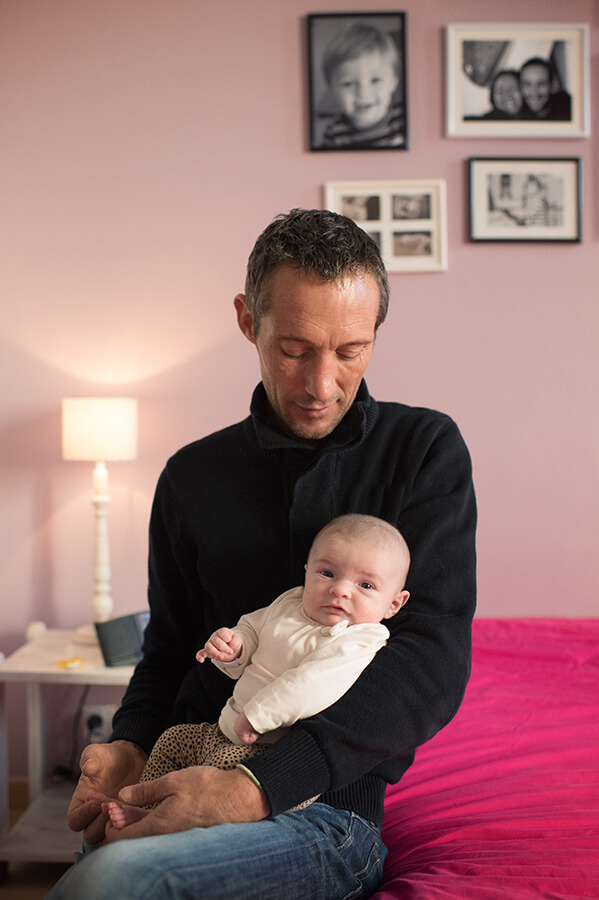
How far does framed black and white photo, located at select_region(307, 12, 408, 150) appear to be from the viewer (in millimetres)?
2768

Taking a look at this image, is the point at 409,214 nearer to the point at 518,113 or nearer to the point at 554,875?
the point at 518,113

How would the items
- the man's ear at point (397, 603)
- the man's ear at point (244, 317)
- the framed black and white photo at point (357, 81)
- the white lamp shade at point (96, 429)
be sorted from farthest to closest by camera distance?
the framed black and white photo at point (357, 81) < the white lamp shade at point (96, 429) < the man's ear at point (244, 317) < the man's ear at point (397, 603)

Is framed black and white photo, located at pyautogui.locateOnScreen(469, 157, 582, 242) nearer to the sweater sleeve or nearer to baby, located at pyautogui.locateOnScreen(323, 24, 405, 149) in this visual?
baby, located at pyautogui.locateOnScreen(323, 24, 405, 149)

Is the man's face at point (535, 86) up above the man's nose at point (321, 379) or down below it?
above

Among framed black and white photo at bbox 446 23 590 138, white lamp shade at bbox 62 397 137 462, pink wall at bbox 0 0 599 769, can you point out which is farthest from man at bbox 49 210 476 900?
framed black and white photo at bbox 446 23 590 138

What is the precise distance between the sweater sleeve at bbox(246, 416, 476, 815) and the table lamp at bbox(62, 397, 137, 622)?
4.71 ft

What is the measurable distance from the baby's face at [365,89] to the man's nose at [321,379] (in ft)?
5.99

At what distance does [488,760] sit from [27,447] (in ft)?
6.48

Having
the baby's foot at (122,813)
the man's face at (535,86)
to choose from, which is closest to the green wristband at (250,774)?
the baby's foot at (122,813)

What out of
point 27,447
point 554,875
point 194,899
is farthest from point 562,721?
point 27,447

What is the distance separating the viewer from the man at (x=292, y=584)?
0.97 meters

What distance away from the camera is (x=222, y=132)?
9.23 feet

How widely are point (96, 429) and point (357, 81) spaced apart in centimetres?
152

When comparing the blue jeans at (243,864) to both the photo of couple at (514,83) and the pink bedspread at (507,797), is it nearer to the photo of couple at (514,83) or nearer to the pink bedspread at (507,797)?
the pink bedspread at (507,797)
